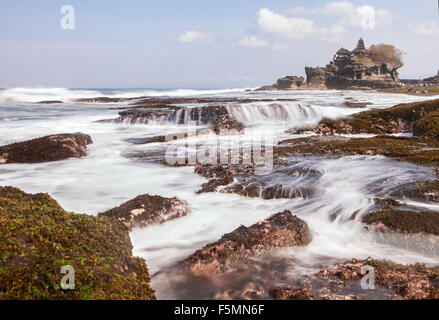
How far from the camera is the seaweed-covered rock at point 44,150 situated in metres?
9.83

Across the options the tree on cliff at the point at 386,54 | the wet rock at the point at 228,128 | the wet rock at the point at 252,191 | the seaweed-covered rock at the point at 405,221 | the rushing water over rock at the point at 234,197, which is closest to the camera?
the rushing water over rock at the point at 234,197

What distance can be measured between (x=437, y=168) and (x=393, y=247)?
153 inches

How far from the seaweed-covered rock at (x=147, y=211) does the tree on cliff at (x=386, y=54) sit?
9814 cm

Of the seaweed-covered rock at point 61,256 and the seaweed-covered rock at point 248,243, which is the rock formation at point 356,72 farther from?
the seaweed-covered rock at point 61,256

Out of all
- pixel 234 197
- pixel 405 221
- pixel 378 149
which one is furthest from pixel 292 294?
pixel 378 149

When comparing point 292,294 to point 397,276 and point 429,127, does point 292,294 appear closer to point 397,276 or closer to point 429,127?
point 397,276

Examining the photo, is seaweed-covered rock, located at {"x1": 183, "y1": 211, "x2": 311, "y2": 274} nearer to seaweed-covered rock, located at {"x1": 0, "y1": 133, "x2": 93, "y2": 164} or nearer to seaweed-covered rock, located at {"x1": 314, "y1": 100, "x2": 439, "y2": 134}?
seaweed-covered rock, located at {"x1": 0, "y1": 133, "x2": 93, "y2": 164}

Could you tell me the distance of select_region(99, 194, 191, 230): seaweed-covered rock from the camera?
4.73 meters

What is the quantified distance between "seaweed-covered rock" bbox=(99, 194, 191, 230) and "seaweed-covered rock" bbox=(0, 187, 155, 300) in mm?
610

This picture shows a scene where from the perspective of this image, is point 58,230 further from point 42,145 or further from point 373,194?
point 42,145

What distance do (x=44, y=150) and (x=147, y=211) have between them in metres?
6.96

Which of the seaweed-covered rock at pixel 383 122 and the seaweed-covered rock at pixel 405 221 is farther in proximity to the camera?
the seaweed-covered rock at pixel 383 122

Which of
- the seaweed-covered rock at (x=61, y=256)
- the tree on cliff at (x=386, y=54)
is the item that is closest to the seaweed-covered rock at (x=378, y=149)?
the seaweed-covered rock at (x=61, y=256)

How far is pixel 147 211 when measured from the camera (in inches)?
196
